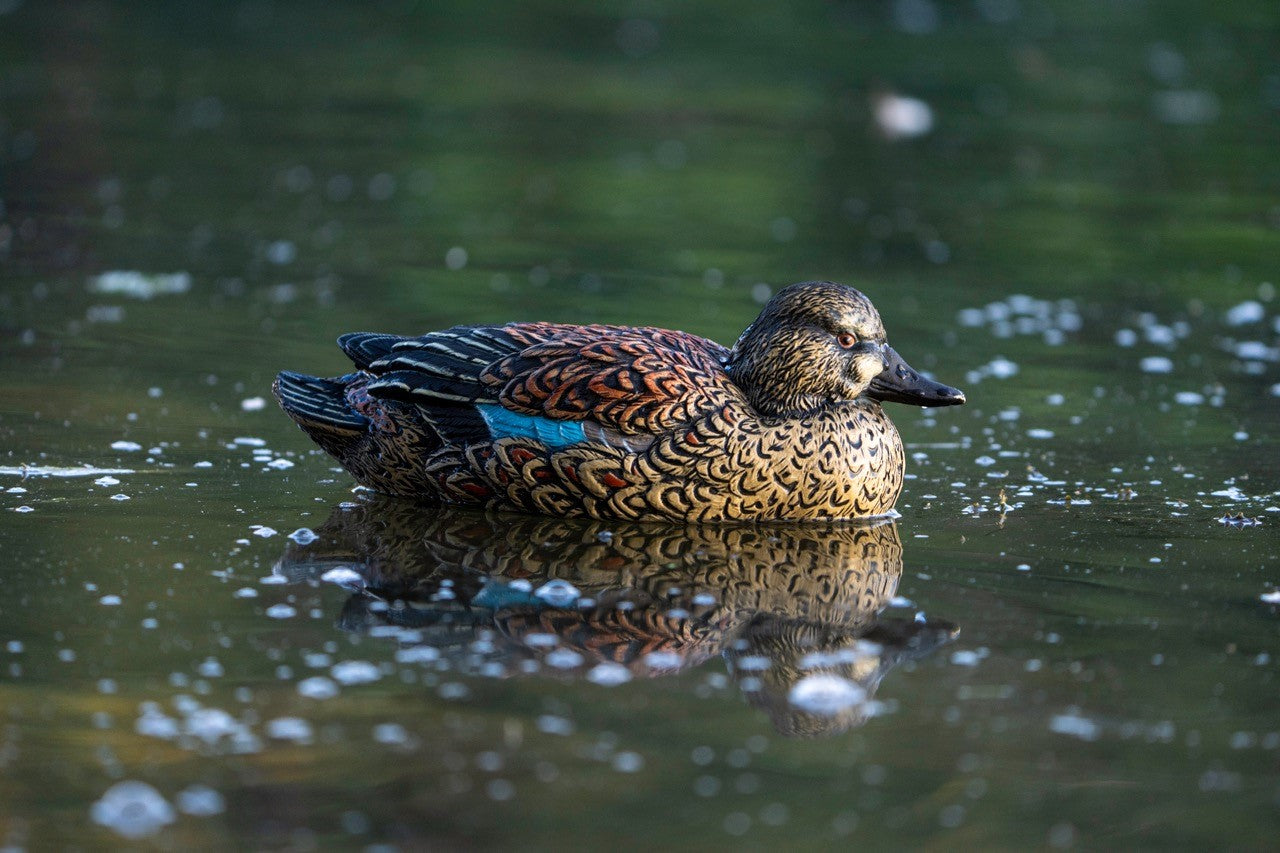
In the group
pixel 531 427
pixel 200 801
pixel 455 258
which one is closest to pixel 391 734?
pixel 200 801

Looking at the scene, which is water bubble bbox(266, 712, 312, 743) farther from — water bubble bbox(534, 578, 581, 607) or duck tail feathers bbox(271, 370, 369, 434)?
duck tail feathers bbox(271, 370, 369, 434)

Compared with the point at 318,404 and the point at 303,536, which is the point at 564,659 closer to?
the point at 303,536

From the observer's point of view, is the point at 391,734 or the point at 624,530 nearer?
the point at 391,734

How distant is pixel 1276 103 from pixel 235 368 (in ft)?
55.5

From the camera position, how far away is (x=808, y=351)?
7531 millimetres

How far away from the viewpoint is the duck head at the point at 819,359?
750cm

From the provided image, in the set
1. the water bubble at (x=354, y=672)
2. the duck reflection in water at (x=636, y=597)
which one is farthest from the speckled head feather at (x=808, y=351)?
the water bubble at (x=354, y=672)

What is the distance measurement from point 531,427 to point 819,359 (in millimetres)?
1293

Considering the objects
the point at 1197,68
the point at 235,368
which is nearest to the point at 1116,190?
the point at 1197,68

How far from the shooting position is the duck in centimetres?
723

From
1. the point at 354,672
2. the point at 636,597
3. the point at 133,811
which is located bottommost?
the point at 133,811

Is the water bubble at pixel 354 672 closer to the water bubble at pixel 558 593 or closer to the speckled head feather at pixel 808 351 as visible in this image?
the water bubble at pixel 558 593

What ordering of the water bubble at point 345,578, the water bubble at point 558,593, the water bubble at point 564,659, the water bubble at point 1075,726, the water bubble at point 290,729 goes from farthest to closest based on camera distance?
the water bubble at point 345,578
the water bubble at point 558,593
the water bubble at point 564,659
the water bubble at point 1075,726
the water bubble at point 290,729

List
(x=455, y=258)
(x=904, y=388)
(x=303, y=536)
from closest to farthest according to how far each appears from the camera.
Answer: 1. (x=303, y=536)
2. (x=904, y=388)
3. (x=455, y=258)
